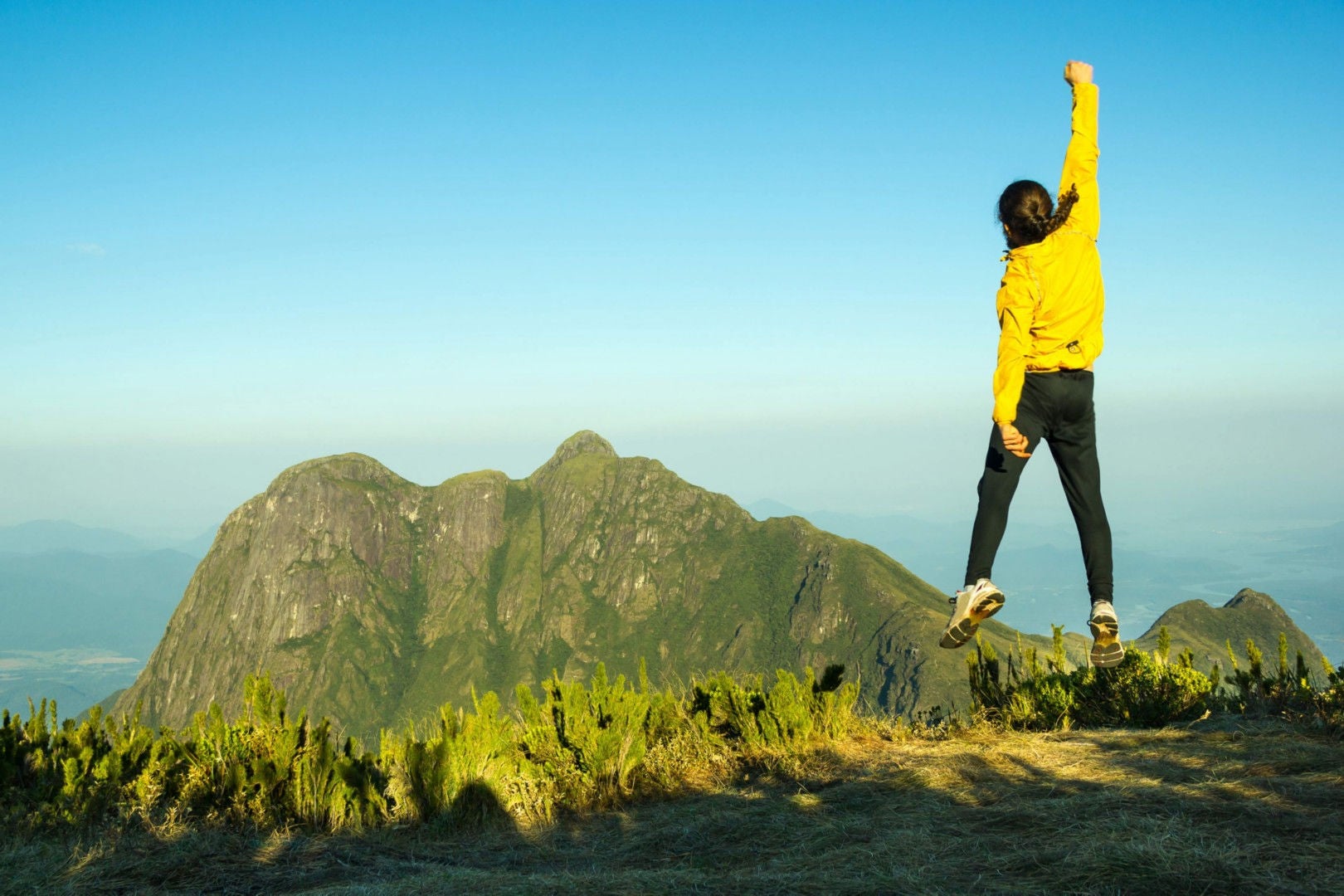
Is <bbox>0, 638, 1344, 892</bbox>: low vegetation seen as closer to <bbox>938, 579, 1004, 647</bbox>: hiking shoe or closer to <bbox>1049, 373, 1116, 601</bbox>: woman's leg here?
<bbox>938, 579, 1004, 647</bbox>: hiking shoe

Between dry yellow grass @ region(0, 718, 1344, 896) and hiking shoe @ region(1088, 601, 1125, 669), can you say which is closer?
dry yellow grass @ region(0, 718, 1344, 896)

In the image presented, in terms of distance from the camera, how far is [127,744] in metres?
7.61

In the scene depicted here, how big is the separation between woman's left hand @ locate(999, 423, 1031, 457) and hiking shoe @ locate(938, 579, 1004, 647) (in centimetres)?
82

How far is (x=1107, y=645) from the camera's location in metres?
5.37

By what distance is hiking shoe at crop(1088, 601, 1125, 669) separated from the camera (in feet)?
17.5

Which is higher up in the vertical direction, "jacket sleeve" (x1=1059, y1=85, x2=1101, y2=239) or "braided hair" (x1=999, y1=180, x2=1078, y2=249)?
"jacket sleeve" (x1=1059, y1=85, x2=1101, y2=239)

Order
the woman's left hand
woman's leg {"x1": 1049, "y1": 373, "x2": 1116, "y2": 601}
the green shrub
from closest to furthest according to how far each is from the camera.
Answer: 1. the woman's left hand
2. woman's leg {"x1": 1049, "y1": 373, "x2": 1116, "y2": 601}
3. the green shrub

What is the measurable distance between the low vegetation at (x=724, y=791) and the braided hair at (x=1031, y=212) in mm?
3378

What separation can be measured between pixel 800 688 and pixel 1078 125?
5602 millimetres

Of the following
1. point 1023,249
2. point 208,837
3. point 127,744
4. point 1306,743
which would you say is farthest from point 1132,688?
point 127,744

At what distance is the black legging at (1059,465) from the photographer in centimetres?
514

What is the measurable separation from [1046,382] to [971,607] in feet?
4.65

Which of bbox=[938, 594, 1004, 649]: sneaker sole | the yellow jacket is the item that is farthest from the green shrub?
the yellow jacket

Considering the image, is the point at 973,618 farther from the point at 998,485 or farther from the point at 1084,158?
the point at 1084,158
